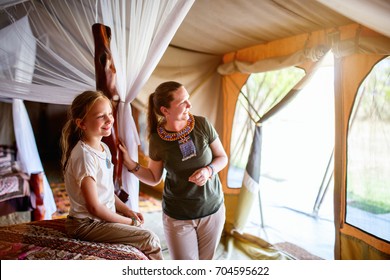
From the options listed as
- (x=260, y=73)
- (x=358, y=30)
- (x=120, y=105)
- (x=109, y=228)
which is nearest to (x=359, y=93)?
(x=358, y=30)

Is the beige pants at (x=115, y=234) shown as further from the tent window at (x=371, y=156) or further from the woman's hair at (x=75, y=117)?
the tent window at (x=371, y=156)

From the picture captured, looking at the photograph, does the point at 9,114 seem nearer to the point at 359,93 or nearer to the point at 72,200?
the point at 72,200

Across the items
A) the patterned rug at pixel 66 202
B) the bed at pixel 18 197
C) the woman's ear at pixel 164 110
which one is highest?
the woman's ear at pixel 164 110

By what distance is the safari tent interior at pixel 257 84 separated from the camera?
130cm

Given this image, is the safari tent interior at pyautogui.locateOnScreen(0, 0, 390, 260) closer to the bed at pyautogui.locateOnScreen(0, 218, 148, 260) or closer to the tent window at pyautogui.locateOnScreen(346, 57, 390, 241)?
A: the tent window at pyautogui.locateOnScreen(346, 57, 390, 241)

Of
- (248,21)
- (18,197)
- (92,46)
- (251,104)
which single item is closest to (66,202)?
(18,197)

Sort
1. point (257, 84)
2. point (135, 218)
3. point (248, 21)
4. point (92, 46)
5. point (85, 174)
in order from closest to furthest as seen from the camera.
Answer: point (85, 174), point (135, 218), point (92, 46), point (248, 21), point (257, 84)

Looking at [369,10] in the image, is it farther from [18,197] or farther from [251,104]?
[18,197]

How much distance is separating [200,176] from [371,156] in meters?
1.07

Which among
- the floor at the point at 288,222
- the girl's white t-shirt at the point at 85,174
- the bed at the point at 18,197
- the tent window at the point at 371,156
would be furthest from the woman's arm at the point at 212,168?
the bed at the point at 18,197

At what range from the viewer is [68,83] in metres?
Answer: 1.40

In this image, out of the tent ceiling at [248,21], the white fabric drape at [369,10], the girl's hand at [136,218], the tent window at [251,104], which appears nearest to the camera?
the white fabric drape at [369,10]

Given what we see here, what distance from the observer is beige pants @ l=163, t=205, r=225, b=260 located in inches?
48.4

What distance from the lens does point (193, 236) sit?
1253mm
